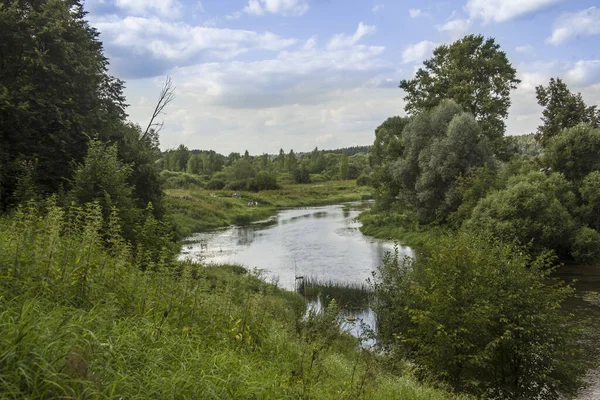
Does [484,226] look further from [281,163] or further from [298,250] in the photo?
[281,163]

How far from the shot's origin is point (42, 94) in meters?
15.8

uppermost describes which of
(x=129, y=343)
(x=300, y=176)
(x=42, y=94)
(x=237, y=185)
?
(x=42, y=94)

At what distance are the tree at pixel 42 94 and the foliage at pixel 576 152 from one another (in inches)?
1086

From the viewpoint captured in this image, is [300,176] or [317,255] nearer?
[317,255]

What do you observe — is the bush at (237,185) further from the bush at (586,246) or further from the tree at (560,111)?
the bush at (586,246)

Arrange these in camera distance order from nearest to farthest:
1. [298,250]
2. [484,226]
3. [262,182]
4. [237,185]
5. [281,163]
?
1. [484,226]
2. [298,250]
3. [237,185]
4. [262,182]
5. [281,163]

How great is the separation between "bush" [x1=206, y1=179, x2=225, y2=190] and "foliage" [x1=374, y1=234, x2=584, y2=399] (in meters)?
82.9

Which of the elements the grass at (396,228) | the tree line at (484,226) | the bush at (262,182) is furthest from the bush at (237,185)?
the grass at (396,228)

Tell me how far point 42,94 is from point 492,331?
16.7 m

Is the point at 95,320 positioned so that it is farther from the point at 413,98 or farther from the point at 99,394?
the point at 413,98

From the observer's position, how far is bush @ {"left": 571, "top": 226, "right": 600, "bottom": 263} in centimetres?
2392

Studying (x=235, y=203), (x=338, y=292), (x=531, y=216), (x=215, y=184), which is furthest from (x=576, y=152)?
(x=215, y=184)

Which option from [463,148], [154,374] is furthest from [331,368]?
[463,148]

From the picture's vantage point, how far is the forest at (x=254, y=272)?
4.30 m
